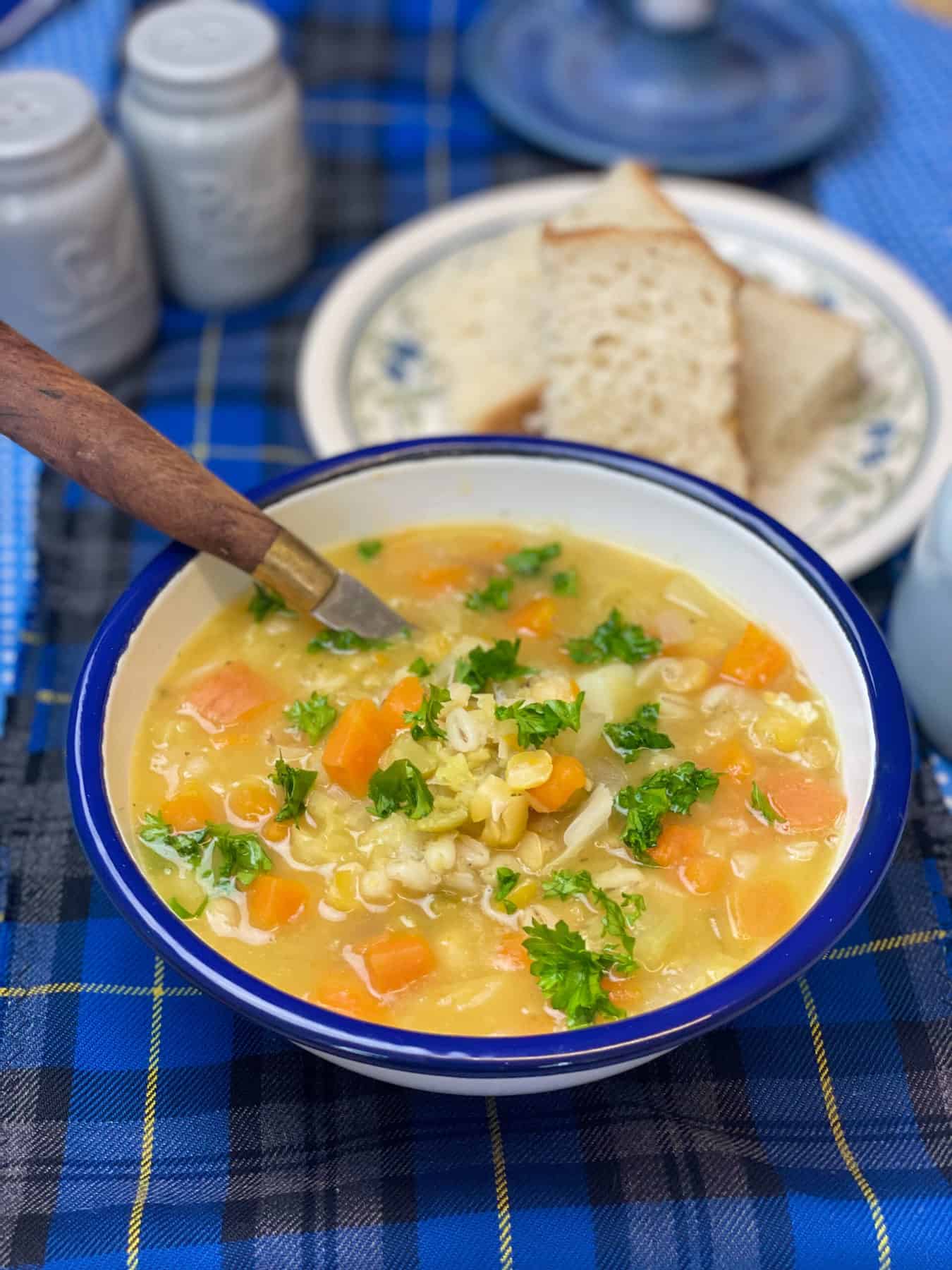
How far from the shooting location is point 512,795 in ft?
7.59

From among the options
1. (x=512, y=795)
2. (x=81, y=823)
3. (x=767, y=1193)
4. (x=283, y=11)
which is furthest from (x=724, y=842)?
(x=283, y=11)

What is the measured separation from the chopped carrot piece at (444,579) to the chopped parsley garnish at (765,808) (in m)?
0.85

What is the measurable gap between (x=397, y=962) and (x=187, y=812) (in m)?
0.54

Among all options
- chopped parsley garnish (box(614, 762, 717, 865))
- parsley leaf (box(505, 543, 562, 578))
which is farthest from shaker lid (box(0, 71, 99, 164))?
chopped parsley garnish (box(614, 762, 717, 865))

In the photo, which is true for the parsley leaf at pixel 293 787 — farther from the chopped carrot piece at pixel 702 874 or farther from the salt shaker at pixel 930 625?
the salt shaker at pixel 930 625

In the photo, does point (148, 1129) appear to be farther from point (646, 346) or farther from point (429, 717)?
point (646, 346)

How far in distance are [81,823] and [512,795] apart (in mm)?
773

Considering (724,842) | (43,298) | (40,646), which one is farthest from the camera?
(43,298)

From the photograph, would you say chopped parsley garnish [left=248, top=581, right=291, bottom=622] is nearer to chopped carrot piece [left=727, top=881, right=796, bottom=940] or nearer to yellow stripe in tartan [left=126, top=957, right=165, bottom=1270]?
yellow stripe in tartan [left=126, top=957, right=165, bottom=1270]

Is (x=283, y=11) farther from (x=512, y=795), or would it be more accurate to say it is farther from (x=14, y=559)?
(x=512, y=795)

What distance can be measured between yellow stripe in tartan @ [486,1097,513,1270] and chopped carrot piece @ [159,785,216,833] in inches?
30.8

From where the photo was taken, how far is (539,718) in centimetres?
238

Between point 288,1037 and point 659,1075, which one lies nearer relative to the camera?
point 288,1037

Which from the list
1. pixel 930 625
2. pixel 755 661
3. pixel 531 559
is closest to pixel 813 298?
pixel 930 625
